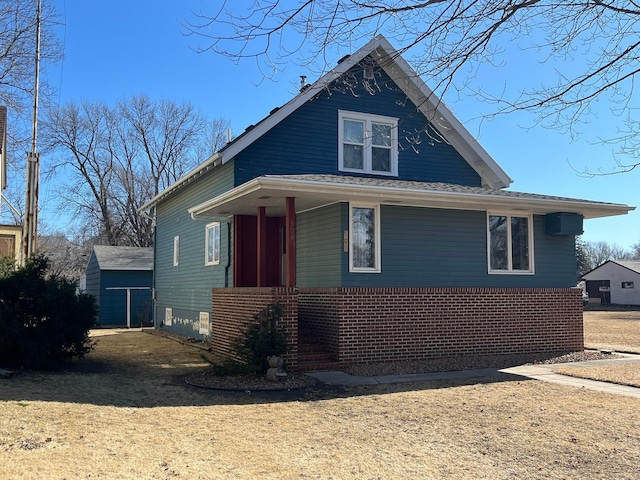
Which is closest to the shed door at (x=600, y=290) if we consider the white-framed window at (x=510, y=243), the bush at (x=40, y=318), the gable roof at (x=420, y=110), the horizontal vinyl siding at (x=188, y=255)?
the gable roof at (x=420, y=110)

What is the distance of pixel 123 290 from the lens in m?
25.8

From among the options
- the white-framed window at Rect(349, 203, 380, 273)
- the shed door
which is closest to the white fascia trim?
the white-framed window at Rect(349, 203, 380, 273)

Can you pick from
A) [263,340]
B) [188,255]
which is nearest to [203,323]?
[188,255]

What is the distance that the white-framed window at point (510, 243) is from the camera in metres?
14.0

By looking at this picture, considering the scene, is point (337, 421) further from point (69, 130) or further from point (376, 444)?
point (69, 130)

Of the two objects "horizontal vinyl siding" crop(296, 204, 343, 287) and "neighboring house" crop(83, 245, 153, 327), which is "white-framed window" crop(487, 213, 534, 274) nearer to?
"horizontal vinyl siding" crop(296, 204, 343, 287)

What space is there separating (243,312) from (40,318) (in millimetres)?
3795

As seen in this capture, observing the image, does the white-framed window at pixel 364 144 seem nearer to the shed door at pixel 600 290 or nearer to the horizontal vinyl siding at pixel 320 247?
the horizontal vinyl siding at pixel 320 247

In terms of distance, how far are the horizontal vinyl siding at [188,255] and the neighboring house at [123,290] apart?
3.60 meters

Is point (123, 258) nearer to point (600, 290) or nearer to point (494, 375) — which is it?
point (494, 375)

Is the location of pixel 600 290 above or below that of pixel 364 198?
below

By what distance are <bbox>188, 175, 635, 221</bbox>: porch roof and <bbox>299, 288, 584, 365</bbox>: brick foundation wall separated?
1.88m

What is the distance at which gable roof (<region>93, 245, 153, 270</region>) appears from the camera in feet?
83.6

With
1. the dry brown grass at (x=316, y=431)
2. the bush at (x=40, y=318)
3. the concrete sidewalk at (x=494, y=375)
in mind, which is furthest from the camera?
the bush at (x=40, y=318)
